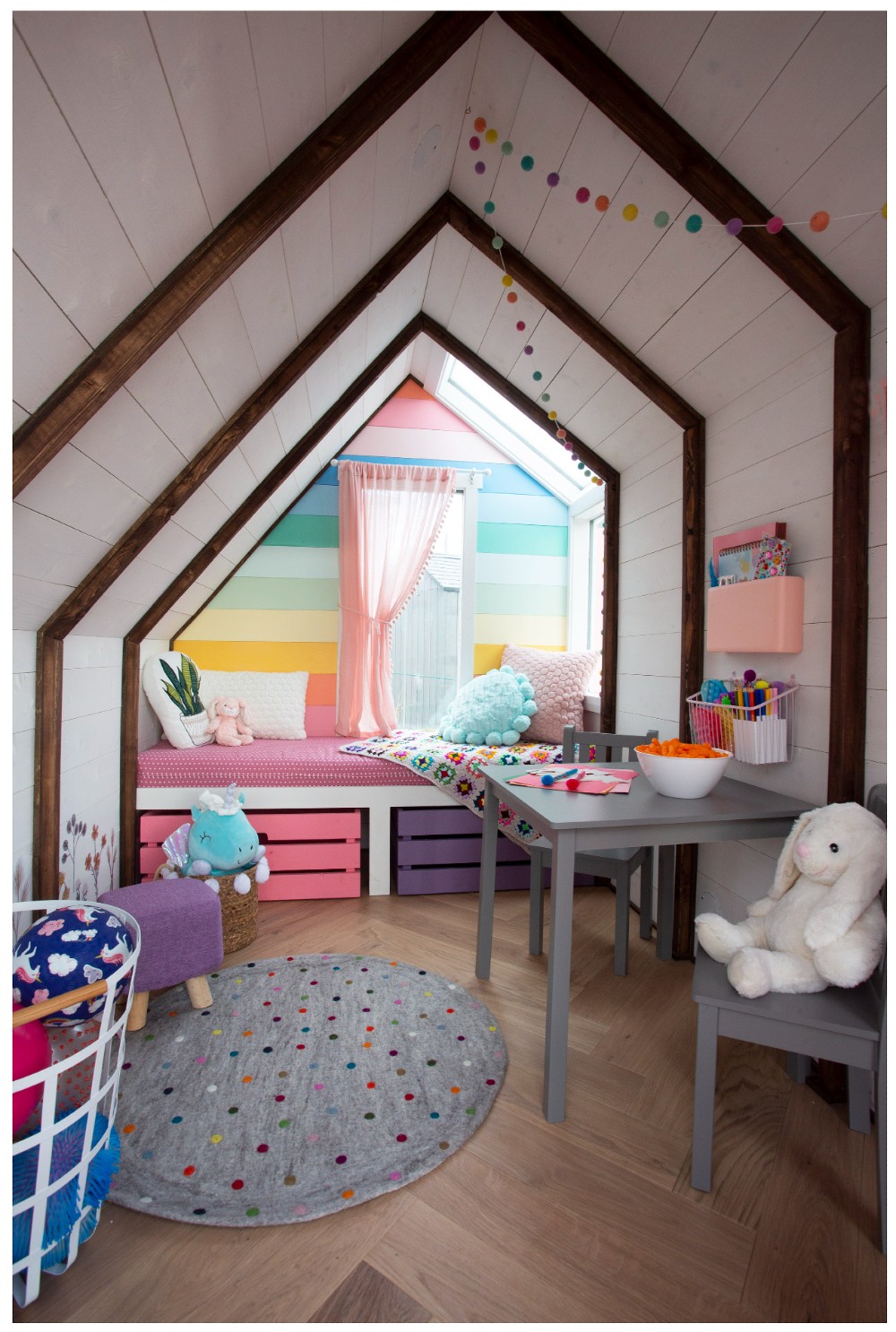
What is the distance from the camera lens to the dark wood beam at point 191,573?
274 cm

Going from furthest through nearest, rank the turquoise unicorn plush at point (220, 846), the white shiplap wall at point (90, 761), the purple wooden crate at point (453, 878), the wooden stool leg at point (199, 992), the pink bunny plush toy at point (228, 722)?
the pink bunny plush toy at point (228, 722)
the purple wooden crate at point (453, 878)
the turquoise unicorn plush at point (220, 846)
the white shiplap wall at point (90, 761)
the wooden stool leg at point (199, 992)

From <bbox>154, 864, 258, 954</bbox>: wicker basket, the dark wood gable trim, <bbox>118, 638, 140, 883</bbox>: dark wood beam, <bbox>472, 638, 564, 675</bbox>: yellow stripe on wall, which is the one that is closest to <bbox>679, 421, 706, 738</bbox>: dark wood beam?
the dark wood gable trim

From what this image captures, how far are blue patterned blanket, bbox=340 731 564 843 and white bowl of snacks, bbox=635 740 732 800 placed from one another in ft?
3.24

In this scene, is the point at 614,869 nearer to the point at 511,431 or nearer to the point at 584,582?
the point at 584,582

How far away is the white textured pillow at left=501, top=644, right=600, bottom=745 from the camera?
3.29 meters

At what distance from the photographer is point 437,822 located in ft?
9.81

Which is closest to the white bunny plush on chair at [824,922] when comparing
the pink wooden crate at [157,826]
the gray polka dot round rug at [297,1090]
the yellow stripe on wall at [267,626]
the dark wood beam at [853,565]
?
the dark wood beam at [853,565]

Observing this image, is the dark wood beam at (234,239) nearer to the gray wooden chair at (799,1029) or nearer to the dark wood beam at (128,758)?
the dark wood beam at (128,758)

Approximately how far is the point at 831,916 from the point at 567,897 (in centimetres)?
55

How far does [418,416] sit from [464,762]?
1983 millimetres

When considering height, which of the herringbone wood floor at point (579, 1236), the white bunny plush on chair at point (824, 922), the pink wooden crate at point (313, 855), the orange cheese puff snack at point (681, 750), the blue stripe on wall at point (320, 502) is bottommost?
the herringbone wood floor at point (579, 1236)

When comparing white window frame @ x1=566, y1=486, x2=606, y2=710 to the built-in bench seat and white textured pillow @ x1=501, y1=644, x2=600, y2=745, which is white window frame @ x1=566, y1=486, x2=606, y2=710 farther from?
the built-in bench seat

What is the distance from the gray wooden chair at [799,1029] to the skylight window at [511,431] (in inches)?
101

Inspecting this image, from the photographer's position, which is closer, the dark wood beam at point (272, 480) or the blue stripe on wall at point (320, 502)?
the dark wood beam at point (272, 480)
